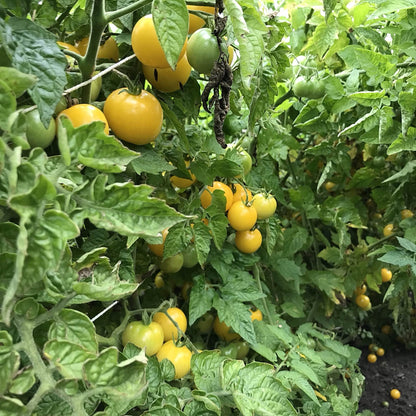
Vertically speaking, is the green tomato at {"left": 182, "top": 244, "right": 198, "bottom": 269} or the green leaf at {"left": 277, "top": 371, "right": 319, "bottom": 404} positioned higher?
the green tomato at {"left": 182, "top": 244, "right": 198, "bottom": 269}

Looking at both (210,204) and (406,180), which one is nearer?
(210,204)

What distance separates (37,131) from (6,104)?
17 cm

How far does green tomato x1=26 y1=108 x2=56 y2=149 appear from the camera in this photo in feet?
1.63

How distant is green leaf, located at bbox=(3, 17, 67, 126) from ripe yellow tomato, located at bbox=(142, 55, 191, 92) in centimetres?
20

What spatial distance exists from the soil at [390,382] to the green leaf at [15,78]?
2.02m

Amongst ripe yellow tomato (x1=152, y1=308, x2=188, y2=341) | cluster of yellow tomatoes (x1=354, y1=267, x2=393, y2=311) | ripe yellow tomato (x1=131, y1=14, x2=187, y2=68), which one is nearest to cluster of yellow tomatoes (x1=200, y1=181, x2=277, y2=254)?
ripe yellow tomato (x1=152, y1=308, x2=188, y2=341)

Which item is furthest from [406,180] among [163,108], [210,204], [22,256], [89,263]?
[22,256]

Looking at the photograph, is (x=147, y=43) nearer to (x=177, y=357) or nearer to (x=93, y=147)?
(x=93, y=147)

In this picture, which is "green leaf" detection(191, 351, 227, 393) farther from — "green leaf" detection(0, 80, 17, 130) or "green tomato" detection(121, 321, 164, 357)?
"green leaf" detection(0, 80, 17, 130)

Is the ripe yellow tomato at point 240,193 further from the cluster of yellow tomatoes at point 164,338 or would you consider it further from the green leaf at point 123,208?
the green leaf at point 123,208

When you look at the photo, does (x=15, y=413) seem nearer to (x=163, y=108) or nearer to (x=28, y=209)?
(x=28, y=209)

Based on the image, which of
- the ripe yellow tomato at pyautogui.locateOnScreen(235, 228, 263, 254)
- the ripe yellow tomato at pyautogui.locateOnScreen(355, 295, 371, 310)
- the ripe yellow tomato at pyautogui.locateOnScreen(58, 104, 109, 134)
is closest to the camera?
the ripe yellow tomato at pyautogui.locateOnScreen(58, 104, 109, 134)

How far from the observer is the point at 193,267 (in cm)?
109

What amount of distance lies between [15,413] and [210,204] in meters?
0.62
